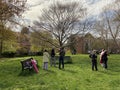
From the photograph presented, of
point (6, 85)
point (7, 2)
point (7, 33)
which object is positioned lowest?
point (6, 85)

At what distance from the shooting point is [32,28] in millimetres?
60719

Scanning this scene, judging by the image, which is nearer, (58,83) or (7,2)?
(58,83)

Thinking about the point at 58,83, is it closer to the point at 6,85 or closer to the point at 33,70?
the point at 6,85

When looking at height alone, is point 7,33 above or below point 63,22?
below

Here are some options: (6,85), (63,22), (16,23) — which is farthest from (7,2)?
(63,22)

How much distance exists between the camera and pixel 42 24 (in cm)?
6050

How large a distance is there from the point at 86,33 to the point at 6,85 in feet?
157

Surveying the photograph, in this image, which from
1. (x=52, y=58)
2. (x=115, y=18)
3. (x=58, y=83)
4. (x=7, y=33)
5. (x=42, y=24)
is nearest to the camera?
(x=58, y=83)

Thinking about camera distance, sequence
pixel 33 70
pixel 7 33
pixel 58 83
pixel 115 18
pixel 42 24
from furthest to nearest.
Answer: pixel 42 24 < pixel 115 18 < pixel 7 33 < pixel 33 70 < pixel 58 83

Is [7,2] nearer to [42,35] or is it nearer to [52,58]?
[52,58]

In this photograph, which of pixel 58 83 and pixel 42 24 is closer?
pixel 58 83

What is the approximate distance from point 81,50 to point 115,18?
177 feet

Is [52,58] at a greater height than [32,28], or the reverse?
[32,28]

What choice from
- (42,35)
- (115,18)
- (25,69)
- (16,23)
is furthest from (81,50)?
(25,69)
